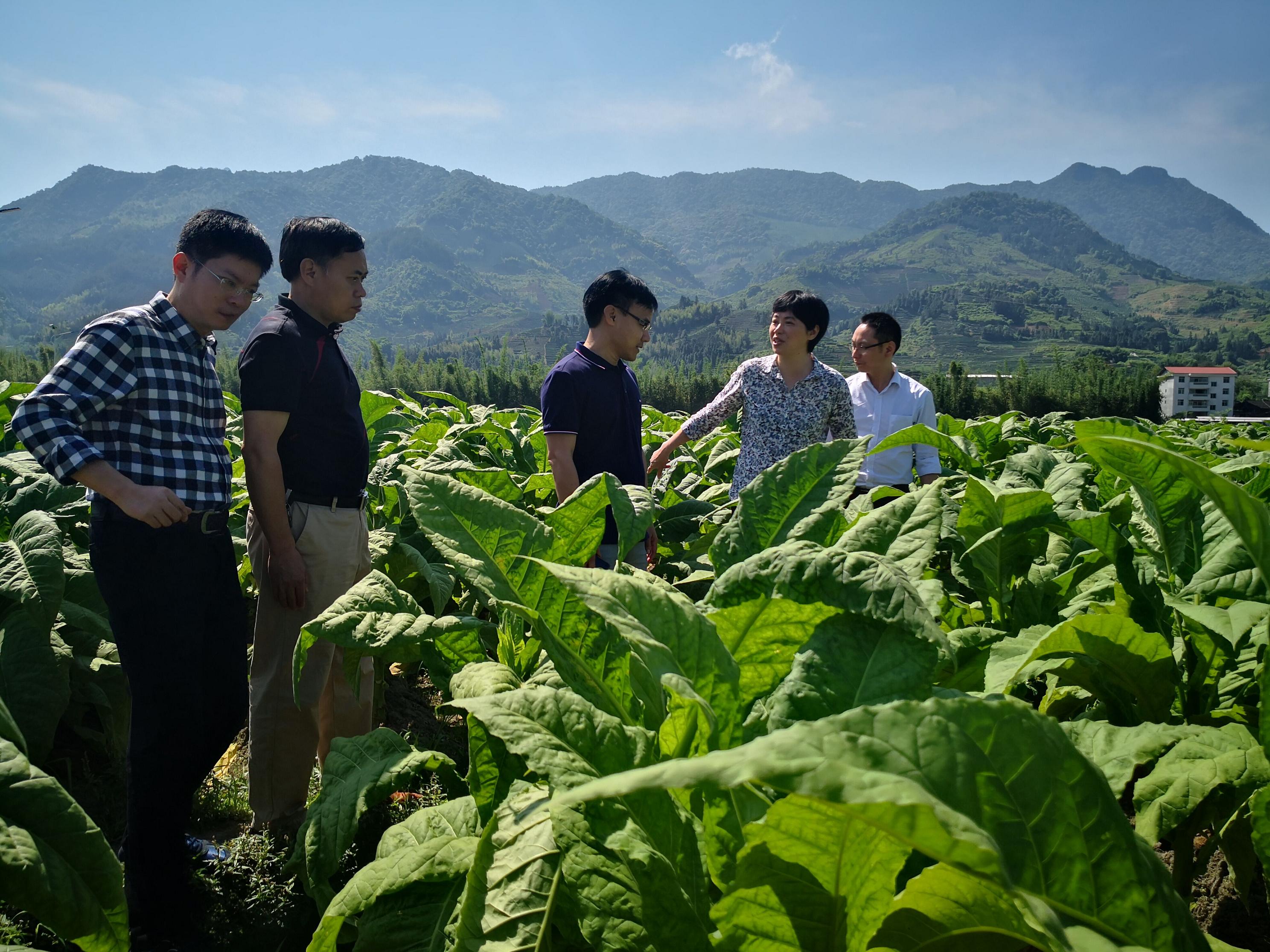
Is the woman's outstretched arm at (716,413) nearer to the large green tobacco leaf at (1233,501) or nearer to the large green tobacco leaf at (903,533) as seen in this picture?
the large green tobacco leaf at (903,533)

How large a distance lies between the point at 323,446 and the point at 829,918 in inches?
107

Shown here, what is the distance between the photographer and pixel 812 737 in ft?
1.91

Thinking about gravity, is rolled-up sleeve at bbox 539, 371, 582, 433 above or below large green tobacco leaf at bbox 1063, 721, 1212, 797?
above

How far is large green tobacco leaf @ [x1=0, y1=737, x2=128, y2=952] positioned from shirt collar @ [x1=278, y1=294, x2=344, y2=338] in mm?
2180

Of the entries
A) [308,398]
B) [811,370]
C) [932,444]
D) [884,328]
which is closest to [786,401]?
[811,370]

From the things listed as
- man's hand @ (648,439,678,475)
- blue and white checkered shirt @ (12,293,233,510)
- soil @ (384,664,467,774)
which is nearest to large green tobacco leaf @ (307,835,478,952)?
blue and white checkered shirt @ (12,293,233,510)

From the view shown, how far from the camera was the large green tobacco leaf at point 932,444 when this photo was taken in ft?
6.61

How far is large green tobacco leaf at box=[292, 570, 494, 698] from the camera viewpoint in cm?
157

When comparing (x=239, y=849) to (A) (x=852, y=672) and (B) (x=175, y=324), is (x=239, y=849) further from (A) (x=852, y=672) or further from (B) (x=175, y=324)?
(A) (x=852, y=672)

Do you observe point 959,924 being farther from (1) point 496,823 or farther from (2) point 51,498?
(2) point 51,498

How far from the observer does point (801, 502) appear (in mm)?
1550

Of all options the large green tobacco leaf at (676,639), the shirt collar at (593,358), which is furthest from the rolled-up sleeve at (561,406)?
the large green tobacco leaf at (676,639)

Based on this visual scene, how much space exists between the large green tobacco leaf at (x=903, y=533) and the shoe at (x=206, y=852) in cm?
270

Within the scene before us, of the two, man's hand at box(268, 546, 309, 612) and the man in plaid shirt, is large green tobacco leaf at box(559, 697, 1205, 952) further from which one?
man's hand at box(268, 546, 309, 612)
